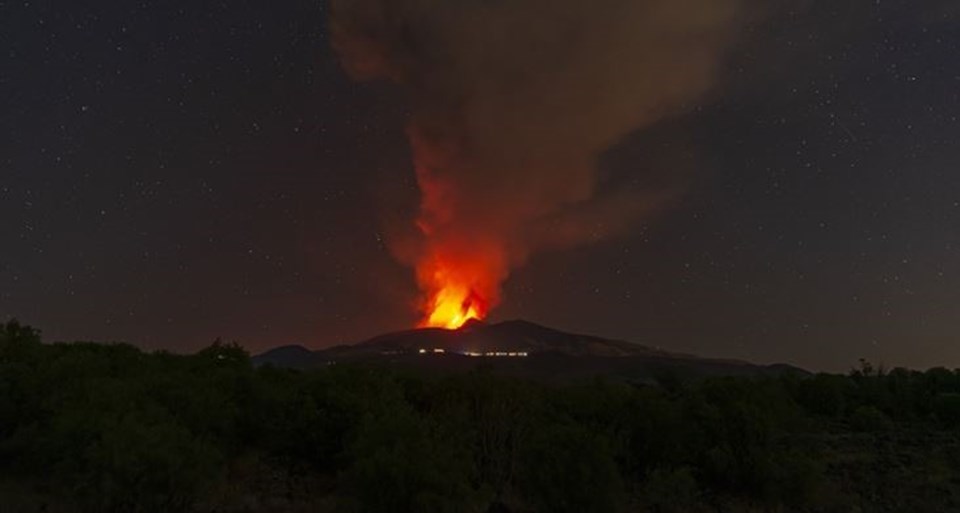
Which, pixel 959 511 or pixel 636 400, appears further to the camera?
pixel 636 400

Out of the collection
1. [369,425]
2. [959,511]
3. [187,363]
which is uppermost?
[187,363]

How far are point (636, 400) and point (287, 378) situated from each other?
2173 centimetres

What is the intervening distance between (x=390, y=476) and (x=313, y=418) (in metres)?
12.5

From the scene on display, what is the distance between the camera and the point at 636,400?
40.3 metres

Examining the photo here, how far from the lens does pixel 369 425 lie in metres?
29.8

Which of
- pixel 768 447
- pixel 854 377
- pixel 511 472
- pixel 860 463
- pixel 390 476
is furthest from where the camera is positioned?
pixel 854 377

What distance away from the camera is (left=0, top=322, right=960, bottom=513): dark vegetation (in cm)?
2577

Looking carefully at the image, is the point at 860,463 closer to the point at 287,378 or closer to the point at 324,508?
the point at 324,508

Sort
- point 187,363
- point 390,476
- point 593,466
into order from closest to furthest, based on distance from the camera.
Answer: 1. point 390,476
2. point 593,466
3. point 187,363

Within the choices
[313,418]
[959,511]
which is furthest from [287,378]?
[959,511]

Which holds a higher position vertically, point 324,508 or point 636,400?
point 636,400

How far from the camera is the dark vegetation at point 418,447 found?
25.8 m

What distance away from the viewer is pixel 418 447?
26359mm

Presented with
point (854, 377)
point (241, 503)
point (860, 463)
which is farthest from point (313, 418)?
point (854, 377)
